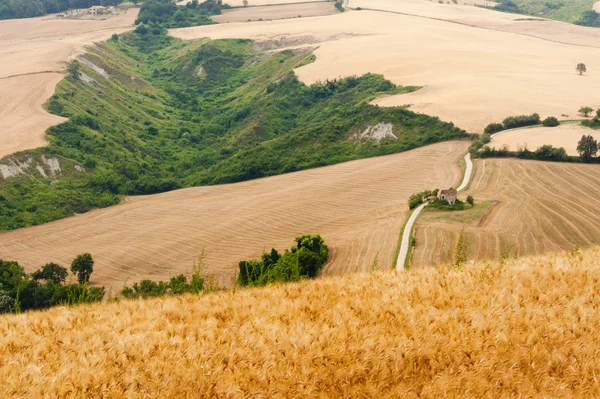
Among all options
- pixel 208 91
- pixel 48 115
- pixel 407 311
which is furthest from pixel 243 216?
pixel 208 91

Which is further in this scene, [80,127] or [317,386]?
[80,127]

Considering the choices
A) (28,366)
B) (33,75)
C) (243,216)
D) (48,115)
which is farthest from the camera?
(33,75)

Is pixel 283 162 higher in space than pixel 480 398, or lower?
lower

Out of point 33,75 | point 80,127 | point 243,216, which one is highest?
point 33,75

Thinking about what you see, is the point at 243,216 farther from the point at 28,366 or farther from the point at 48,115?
the point at 28,366

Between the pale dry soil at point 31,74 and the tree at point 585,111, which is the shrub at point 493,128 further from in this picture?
the pale dry soil at point 31,74

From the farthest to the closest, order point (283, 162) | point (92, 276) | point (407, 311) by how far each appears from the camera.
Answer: point (283, 162)
point (92, 276)
point (407, 311)

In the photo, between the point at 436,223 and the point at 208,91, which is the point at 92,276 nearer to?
the point at 436,223
